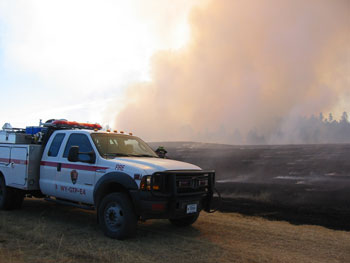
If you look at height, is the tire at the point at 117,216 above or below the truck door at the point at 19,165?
below

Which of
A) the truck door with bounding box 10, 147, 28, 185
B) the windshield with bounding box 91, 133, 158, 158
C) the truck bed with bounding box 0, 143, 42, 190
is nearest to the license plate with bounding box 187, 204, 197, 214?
the windshield with bounding box 91, 133, 158, 158

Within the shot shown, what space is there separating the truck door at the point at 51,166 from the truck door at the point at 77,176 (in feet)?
0.62

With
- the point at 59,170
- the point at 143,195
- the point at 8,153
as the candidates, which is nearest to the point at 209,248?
the point at 143,195

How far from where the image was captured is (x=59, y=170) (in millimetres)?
7203

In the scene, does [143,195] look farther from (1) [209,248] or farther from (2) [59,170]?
(2) [59,170]

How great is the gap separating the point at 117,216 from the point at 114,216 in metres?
0.10

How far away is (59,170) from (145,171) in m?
2.56

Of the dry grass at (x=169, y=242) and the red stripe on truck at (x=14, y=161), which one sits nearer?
the dry grass at (x=169, y=242)

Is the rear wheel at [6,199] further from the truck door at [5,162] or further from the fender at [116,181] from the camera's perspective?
the fender at [116,181]

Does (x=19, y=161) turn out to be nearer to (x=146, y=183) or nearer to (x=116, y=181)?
(x=116, y=181)

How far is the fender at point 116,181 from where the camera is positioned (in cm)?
580

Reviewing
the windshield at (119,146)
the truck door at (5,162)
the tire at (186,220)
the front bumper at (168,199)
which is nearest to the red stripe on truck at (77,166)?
the windshield at (119,146)

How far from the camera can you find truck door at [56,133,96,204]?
6.52 metres

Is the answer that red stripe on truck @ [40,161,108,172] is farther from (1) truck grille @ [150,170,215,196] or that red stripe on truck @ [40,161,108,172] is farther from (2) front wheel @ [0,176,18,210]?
(2) front wheel @ [0,176,18,210]
